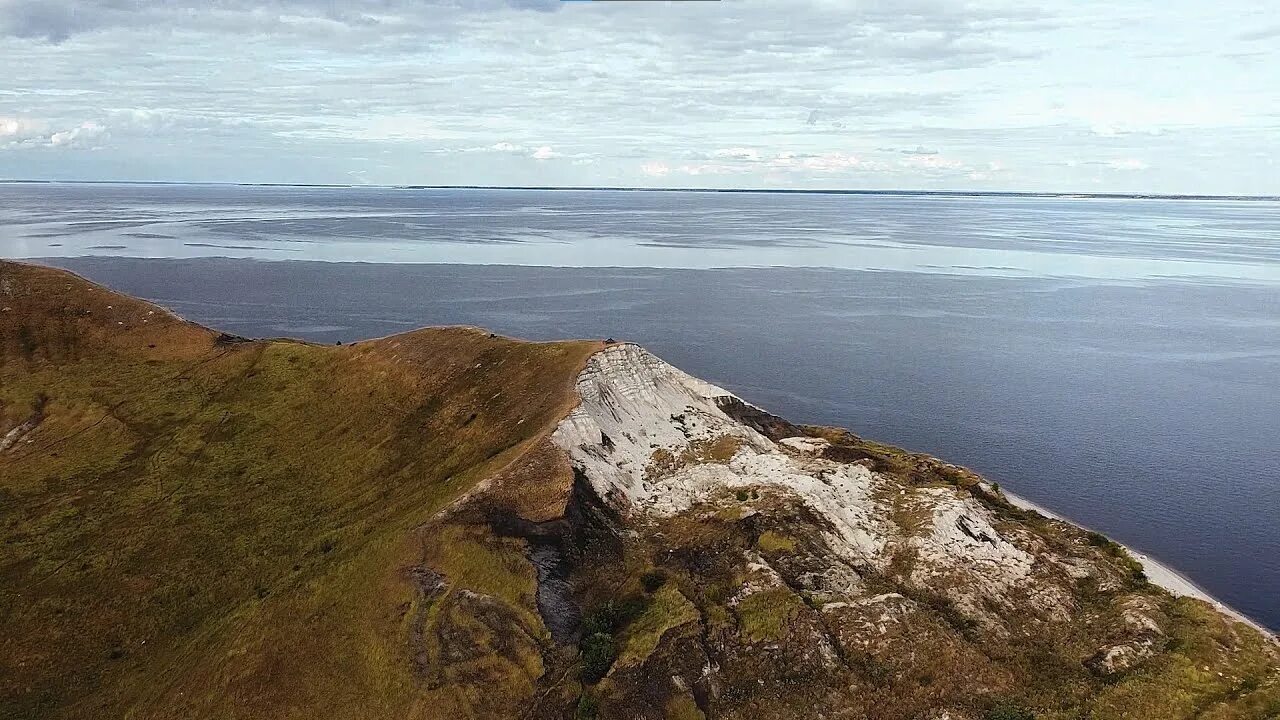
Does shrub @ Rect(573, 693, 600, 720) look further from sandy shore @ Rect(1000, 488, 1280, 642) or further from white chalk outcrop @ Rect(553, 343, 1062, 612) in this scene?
sandy shore @ Rect(1000, 488, 1280, 642)

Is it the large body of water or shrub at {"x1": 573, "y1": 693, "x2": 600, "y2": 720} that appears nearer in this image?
shrub at {"x1": 573, "y1": 693, "x2": 600, "y2": 720}

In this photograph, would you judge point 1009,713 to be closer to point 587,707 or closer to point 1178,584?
point 587,707

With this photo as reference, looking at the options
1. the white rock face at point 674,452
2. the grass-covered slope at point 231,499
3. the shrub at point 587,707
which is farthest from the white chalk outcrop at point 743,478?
the shrub at point 587,707

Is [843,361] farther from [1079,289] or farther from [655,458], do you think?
[1079,289]

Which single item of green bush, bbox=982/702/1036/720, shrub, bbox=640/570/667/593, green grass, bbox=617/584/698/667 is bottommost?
green bush, bbox=982/702/1036/720

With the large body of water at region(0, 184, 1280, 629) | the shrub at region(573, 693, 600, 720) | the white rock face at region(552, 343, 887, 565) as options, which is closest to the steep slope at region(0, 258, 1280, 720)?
the shrub at region(573, 693, 600, 720)

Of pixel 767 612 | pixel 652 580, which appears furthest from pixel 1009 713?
pixel 652 580

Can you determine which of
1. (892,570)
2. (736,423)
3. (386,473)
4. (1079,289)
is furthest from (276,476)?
(1079,289)
